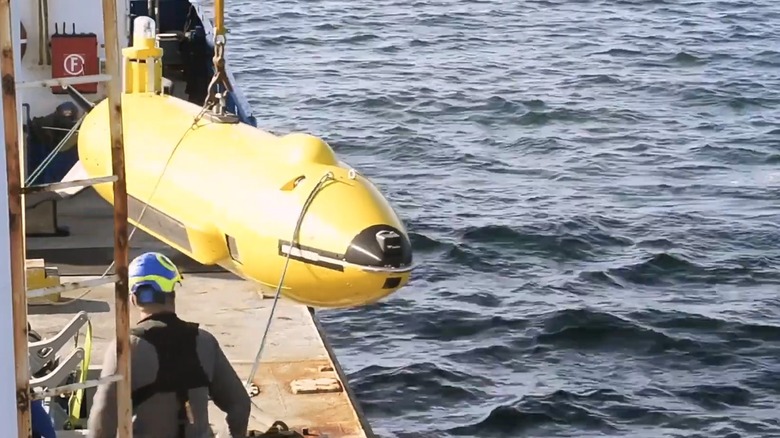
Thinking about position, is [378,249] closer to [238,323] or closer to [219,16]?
[219,16]

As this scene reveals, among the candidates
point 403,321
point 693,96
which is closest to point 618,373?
point 403,321

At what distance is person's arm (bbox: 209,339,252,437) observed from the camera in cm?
593

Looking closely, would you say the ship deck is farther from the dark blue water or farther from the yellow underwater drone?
the dark blue water

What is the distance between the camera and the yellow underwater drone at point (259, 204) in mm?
6777

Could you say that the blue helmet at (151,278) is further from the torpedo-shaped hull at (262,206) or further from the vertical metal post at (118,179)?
the vertical metal post at (118,179)

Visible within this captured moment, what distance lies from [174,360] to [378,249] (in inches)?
50.5

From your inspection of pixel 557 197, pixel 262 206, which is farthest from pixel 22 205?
pixel 557 197

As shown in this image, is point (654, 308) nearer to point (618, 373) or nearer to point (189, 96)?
point (618, 373)

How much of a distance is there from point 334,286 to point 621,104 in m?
17.0

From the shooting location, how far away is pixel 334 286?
273 inches

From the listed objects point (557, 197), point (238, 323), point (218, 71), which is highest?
point (218, 71)

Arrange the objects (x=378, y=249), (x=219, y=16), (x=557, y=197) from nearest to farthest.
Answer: (x=378, y=249) < (x=219, y=16) < (x=557, y=197)

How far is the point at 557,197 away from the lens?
18078mm

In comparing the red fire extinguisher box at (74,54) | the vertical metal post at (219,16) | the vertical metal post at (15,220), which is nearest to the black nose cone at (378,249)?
the vertical metal post at (219,16)
